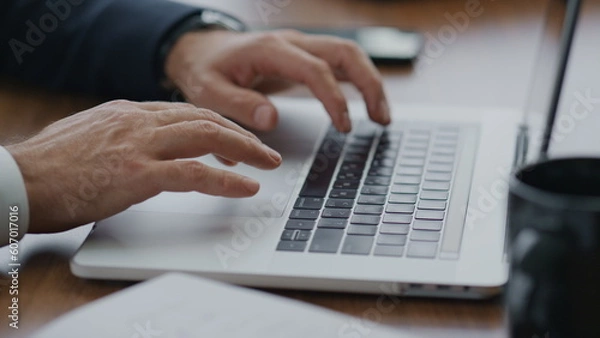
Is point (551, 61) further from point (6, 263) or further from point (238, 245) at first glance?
point (6, 263)

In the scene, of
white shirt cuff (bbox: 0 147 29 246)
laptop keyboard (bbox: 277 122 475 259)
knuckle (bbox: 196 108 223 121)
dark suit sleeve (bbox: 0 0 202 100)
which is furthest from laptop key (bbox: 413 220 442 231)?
dark suit sleeve (bbox: 0 0 202 100)

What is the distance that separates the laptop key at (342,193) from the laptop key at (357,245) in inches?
3.6

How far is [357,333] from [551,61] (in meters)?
0.49

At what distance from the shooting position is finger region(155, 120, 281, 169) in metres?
0.78

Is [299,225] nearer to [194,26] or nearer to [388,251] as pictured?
[388,251]

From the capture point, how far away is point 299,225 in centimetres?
75

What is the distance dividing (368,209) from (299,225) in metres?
0.07

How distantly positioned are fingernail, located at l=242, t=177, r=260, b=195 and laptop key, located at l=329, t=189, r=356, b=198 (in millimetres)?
82

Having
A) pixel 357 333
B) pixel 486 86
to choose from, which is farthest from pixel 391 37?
pixel 357 333

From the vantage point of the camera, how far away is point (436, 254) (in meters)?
0.69

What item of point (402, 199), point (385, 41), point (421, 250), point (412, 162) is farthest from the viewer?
point (385, 41)

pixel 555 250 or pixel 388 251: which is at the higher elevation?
pixel 555 250

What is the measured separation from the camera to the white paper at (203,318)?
22.7 inches

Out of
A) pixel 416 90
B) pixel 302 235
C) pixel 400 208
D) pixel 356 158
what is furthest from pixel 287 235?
pixel 416 90
